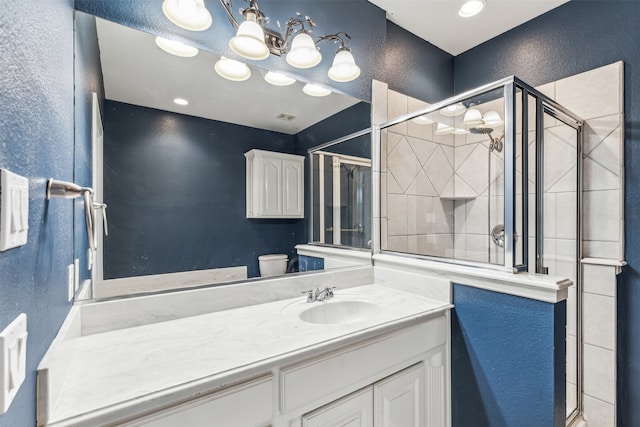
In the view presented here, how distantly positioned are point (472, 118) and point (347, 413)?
1.82 m

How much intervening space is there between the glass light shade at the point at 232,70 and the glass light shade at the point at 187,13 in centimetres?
16

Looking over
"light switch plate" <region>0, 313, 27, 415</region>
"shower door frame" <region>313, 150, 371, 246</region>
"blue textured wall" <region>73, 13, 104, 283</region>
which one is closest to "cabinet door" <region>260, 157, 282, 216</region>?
"shower door frame" <region>313, 150, 371, 246</region>

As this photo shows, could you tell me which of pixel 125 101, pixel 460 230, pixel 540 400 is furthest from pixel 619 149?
pixel 125 101

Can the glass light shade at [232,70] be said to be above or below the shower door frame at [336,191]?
above

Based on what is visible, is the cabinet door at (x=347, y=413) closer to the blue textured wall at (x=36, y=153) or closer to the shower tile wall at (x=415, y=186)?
the blue textured wall at (x=36, y=153)

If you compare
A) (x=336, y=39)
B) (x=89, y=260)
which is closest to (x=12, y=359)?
(x=89, y=260)

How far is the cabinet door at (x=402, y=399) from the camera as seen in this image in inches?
43.4

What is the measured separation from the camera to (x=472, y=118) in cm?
→ 190

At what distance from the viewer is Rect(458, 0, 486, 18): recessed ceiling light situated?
186 centimetres

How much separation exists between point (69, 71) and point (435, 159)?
210 cm

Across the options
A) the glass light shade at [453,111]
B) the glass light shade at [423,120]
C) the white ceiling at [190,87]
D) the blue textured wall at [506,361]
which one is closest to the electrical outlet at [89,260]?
the white ceiling at [190,87]

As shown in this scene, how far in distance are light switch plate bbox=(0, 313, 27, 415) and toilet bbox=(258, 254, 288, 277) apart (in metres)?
0.95

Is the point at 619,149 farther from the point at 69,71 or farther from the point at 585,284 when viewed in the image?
the point at 69,71

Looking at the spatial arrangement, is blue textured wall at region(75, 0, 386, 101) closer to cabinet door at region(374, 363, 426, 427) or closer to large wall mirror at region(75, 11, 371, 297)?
large wall mirror at region(75, 11, 371, 297)
